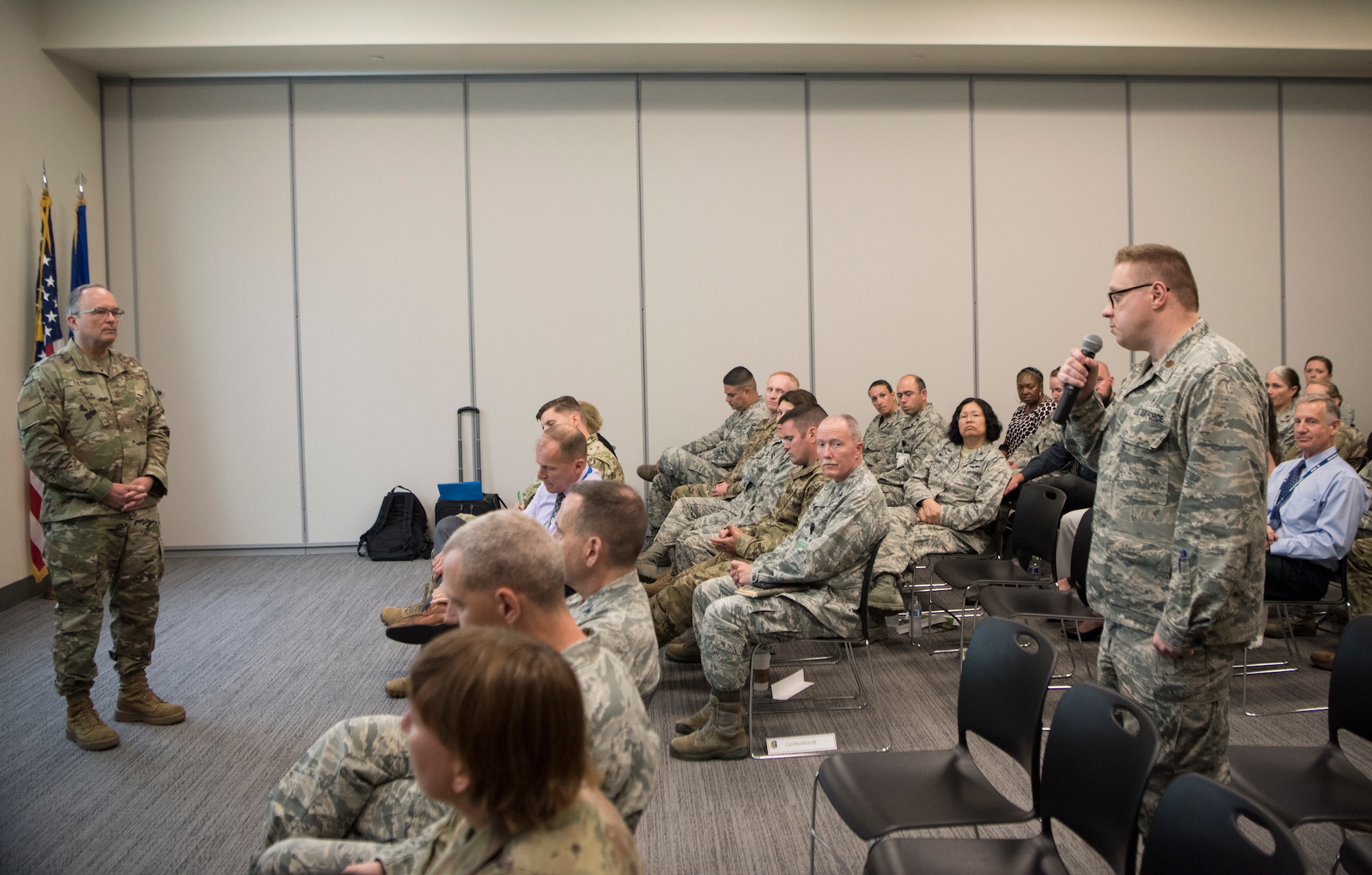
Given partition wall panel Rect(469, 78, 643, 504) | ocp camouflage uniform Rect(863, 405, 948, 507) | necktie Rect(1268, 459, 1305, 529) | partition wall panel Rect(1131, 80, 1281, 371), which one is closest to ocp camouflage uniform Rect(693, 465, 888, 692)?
necktie Rect(1268, 459, 1305, 529)

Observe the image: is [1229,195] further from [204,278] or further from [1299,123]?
[204,278]

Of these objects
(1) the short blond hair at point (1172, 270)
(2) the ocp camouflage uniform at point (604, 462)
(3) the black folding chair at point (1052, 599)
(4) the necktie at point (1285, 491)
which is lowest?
(3) the black folding chair at point (1052, 599)

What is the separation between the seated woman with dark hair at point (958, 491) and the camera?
176 inches

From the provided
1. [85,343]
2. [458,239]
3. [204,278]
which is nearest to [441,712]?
[85,343]

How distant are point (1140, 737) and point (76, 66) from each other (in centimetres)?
765

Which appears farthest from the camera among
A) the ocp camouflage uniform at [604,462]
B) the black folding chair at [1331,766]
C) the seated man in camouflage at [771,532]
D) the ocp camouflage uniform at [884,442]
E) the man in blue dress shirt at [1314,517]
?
the ocp camouflage uniform at [884,442]

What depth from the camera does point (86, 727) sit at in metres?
3.17

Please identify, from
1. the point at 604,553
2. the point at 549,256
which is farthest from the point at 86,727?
the point at 549,256

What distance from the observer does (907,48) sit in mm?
6363

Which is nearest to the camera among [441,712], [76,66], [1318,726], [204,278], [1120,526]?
[441,712]

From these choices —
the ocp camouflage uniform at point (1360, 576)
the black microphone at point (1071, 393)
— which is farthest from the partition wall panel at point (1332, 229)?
the black microphone at point (1071, 393)

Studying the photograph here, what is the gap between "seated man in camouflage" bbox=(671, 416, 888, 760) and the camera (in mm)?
3094

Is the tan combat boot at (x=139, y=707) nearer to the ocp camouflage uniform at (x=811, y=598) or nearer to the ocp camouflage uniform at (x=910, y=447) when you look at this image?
the ocp camouflage uniform at (x=811, y=598)

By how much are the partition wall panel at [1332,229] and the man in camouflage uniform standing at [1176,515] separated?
645 cm
